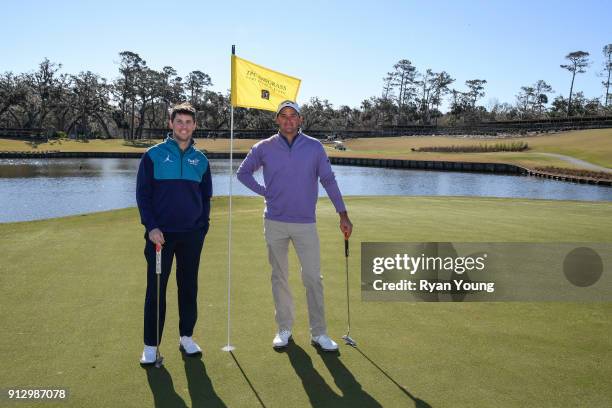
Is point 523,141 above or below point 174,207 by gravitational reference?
above

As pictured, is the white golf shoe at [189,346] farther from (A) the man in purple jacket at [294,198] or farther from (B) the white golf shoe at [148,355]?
(A) the man in purple jacket at [294,198]

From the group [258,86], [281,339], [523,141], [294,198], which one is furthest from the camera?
[523,141]

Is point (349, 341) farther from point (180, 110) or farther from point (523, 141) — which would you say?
point (523, 141)

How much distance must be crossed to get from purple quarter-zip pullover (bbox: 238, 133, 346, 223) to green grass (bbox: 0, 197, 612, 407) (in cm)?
123

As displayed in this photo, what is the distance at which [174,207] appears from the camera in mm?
4504

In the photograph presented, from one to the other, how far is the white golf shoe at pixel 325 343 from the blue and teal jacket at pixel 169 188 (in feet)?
4.97

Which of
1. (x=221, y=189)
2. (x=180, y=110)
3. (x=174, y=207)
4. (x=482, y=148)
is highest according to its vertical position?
(x=180, y=110)

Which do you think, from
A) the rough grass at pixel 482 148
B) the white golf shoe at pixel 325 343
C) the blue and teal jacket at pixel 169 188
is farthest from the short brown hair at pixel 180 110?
the rough grass at pixel 482 148

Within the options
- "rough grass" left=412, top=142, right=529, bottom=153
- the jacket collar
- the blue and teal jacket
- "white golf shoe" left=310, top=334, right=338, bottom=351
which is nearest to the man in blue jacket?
the blue and teal jacket

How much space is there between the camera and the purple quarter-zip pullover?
4.85 metres

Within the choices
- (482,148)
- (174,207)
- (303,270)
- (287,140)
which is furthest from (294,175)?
(482,148)

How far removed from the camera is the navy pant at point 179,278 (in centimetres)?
452

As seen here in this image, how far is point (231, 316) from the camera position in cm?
546

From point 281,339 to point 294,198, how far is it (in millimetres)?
1301
